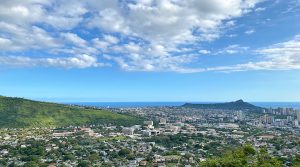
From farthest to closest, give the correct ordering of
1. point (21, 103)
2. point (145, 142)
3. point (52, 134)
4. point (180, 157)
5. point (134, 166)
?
point (21, 103)
point (52, 134)
point (145, 142)
point (180, 157)
point (134, 166)

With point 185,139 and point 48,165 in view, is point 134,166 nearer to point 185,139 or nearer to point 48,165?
point 48,165

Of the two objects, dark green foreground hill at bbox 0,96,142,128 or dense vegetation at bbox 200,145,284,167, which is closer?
dense vegetation at bbox 200,145,284,167

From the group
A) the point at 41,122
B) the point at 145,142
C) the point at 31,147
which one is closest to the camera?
the point at 31,147

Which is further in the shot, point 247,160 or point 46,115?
point 46,115

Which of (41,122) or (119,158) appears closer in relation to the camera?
(119,158)

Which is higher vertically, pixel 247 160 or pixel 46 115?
pixel 46 115

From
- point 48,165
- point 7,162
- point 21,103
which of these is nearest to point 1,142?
point 7,162

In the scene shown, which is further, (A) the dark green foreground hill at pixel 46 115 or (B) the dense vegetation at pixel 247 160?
(A) the dark green foreground hill at pixel 46 115

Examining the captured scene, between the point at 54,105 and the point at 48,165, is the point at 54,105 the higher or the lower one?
the higher one
